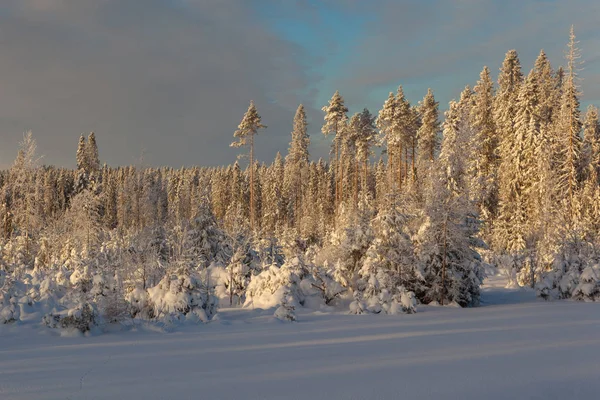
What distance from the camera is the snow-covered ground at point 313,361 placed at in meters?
6.23

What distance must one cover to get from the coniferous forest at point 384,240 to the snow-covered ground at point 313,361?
1.59m

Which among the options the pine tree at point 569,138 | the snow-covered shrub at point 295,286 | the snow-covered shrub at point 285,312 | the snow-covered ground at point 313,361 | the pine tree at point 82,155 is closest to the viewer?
the snow-covered ground at point 313,361

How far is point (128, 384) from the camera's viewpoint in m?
A: 6.43

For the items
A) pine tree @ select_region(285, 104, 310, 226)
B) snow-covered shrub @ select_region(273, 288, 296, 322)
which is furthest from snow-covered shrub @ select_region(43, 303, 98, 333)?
pine tree @ select_region(285, 104, 310, 226)

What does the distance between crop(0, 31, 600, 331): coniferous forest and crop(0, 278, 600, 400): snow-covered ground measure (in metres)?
1.59

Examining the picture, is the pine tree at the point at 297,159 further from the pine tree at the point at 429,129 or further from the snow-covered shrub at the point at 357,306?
the snow-covered shrub at the point at 357,306

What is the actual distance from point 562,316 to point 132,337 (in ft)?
40.1

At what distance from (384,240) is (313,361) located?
29.2 feet

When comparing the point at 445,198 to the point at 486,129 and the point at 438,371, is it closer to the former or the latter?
the point at 438,371

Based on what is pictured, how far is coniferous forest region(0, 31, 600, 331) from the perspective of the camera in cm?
1258

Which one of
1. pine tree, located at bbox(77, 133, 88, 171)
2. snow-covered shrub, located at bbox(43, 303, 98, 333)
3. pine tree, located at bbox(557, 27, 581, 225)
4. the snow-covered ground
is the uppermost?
pine tree, located at bbox(77, 133, 88, 171)

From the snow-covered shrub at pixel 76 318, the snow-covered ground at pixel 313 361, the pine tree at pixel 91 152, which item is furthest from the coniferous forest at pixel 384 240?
the pine tree at pixel 91 152

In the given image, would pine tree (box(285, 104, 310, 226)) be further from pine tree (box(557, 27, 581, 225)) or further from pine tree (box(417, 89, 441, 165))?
pine tree (box(557, 27, 581, 225))

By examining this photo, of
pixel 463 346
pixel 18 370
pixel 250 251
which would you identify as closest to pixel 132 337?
pixel 18 370
